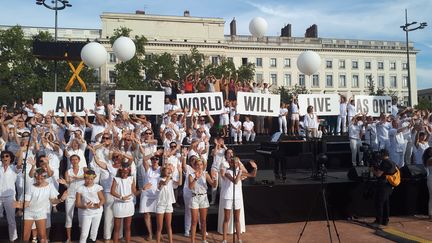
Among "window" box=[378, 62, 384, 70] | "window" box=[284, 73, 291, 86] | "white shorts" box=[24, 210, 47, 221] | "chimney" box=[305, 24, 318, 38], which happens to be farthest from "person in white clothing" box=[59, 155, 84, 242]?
"window" box=[378, 62, 384, 70]

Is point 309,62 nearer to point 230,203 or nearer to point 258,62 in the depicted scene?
point 230,203

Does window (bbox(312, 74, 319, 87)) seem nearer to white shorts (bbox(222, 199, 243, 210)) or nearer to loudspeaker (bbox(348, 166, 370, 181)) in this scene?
loudspeaker (bbox(348, 166, 370, 181))

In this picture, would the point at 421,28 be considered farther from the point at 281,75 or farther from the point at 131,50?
the point at 281,75

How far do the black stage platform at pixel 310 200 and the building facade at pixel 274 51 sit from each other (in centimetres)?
5915

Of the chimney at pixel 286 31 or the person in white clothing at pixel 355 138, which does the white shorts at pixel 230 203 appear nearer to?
the person in white clothing at pixel 355 138

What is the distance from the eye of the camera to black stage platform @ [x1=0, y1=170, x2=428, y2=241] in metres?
9.88

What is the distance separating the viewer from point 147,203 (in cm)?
801

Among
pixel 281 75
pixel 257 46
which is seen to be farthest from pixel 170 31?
pixel 281 75

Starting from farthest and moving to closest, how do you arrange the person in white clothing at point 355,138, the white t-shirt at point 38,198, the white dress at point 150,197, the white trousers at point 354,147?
the white trousers at point 354,147
the person in white clothing at point 355,138
the white dress at point 150,197
the white t-shirt at point 38,198

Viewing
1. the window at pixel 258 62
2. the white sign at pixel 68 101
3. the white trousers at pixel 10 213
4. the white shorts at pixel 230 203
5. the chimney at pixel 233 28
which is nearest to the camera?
the white trousers at pixel 10 213

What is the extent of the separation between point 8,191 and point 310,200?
280 inches

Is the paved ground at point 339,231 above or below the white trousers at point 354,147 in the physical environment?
below

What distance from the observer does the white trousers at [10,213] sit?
7.66 m

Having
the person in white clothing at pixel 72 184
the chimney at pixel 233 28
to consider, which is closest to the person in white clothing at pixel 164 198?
the person in white clothing at pixel 72 184
